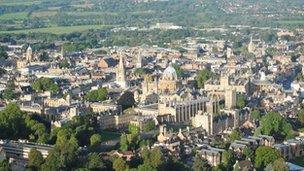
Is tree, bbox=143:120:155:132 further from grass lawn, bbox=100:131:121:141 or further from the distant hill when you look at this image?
the distant hill

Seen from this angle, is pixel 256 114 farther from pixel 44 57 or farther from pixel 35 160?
pixel 44 57

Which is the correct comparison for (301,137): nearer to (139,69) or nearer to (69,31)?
(139,69)

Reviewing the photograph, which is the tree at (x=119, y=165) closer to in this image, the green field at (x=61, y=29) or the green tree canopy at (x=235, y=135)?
the green tree canopy at (x=235, y=135)

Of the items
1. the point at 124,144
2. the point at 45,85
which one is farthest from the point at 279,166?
the point at 45,85

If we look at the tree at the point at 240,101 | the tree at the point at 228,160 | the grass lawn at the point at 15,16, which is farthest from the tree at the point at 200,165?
the grass lawn at the point at 15,16

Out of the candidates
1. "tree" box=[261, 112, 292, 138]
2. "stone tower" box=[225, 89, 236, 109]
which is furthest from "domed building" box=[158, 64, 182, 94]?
"tree" box=[261, 112, 292, 138]

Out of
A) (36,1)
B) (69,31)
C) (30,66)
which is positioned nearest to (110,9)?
(36,1)

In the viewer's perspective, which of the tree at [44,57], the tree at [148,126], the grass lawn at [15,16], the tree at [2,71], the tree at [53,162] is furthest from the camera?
the grass lawn at [15,16]
